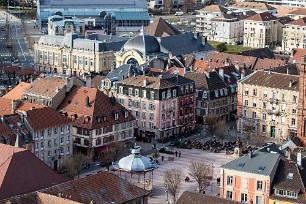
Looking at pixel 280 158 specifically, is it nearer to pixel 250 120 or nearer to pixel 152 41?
pixel 250 120

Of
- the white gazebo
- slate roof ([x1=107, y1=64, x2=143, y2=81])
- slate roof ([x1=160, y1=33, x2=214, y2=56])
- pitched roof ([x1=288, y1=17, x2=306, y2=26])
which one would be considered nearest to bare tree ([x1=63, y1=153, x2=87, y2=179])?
the white gazebo

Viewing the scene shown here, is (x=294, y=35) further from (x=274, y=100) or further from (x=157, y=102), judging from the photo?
(x=157, y=102)

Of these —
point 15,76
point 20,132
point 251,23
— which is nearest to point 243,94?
point 20,132

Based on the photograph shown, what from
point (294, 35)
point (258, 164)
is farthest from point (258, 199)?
point (294, 35)

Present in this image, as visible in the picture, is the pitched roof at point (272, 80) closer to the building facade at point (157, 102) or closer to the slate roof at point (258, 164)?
the building facade at point (157, 102)

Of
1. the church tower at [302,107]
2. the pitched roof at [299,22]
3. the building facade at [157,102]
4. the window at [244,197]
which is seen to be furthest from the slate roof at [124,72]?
the pitched roof at [299,22]

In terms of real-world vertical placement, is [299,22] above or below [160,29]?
above
